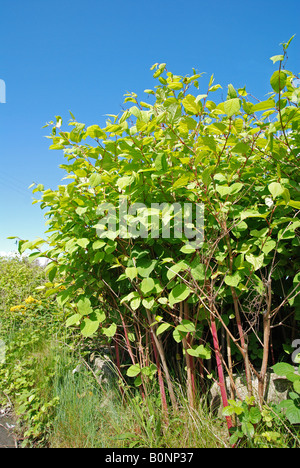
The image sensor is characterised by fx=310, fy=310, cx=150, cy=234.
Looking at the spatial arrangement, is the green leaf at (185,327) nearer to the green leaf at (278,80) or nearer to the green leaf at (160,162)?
the green leaf at (160,162)

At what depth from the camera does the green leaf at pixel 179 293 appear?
1.58 meters

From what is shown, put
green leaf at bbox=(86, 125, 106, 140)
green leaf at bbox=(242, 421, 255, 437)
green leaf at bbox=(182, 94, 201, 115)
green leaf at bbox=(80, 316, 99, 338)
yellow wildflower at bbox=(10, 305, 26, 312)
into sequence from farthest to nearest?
1. yellow wildflower at bbox=(10, 305, 26, 312)
2. green leaf at bbox=(80, 316, 99, 338)
3. green leaf at bbox=(86, 125, 106, 140)
4. green leaf at bbox=(242, 421, 255, 437)
5. green leaf at bbox=(182, 94, 201, 115)

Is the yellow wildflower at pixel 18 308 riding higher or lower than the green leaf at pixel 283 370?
lower

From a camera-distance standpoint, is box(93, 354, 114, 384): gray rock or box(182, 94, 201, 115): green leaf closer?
box(182, 94, 201, 115): green leaf

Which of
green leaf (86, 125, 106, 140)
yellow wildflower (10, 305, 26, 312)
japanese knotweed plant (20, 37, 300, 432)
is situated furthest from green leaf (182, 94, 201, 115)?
yellow wildflower (10, 305, 26, 312)

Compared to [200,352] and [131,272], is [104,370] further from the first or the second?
[131,272]

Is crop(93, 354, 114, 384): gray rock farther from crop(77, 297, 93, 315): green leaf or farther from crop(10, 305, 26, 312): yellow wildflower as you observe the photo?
crop(10, 305, 26, 312): yellow wildflower

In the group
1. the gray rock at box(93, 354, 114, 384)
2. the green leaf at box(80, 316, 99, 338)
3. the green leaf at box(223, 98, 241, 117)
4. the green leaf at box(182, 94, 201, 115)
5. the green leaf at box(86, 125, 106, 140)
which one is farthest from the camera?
the gray rock at box(93, 354, 114, 384)

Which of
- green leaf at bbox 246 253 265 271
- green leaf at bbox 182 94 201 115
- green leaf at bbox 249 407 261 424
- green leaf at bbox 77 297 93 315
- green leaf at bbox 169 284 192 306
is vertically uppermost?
green leaf at bbox 182 94 201 115

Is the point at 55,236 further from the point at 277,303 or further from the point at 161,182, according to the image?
the point at 277,303

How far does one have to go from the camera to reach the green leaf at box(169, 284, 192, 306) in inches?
62.0

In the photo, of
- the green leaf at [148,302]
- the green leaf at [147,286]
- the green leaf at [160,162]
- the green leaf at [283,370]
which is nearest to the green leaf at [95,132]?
the green leaf at [160,162]

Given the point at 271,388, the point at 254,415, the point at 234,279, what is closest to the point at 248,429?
the point at 254,415

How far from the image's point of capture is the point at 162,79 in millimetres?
1787
